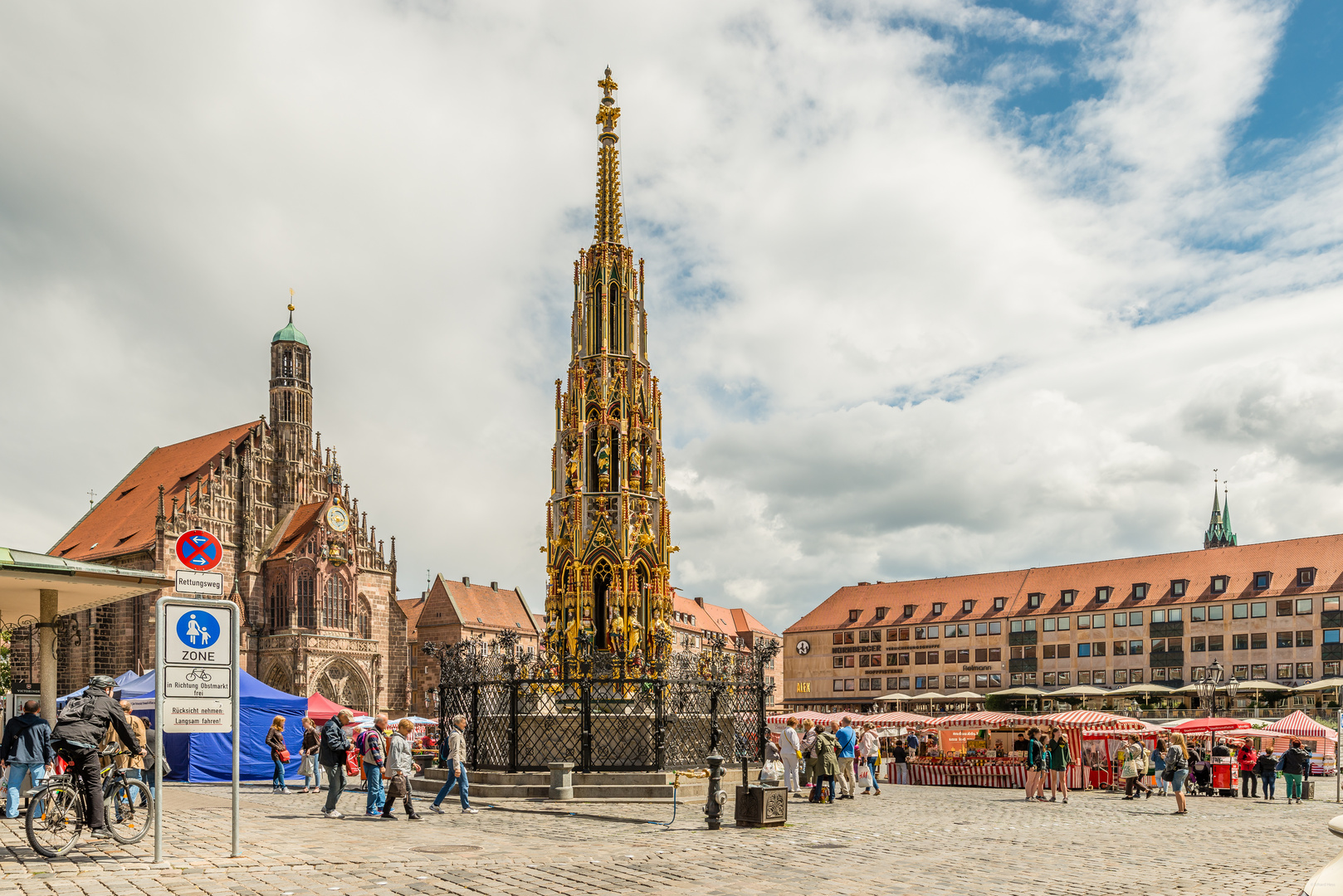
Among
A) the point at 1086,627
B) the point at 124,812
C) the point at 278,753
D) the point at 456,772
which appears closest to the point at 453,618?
the point at 1086,627

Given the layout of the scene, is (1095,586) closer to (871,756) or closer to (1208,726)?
(1208,726)

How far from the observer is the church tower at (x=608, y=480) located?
22859 mm

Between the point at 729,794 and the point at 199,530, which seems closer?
the point at 729,794

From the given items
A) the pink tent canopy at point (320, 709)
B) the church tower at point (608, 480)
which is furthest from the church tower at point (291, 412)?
the church tower at point (608, 480)

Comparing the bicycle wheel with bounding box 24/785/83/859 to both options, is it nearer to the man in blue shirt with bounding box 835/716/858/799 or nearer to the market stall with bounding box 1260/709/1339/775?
the man in blue shirt with bounding box 835/716/858/799

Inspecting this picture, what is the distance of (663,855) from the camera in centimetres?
1176

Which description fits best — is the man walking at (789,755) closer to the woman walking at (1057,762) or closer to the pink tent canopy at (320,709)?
the woman walking at (1057,762)

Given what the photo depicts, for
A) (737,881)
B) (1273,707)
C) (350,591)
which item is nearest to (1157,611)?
(1273,707)

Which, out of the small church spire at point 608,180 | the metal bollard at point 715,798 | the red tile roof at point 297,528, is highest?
the small church spire at point 608,180

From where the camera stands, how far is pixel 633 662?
21.2 meters

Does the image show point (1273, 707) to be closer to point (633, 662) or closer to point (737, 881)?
point (633, 662)

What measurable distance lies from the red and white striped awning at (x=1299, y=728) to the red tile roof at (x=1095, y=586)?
31.0m

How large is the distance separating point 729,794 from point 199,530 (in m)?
44.2

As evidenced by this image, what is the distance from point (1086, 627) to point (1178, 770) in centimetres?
5274
